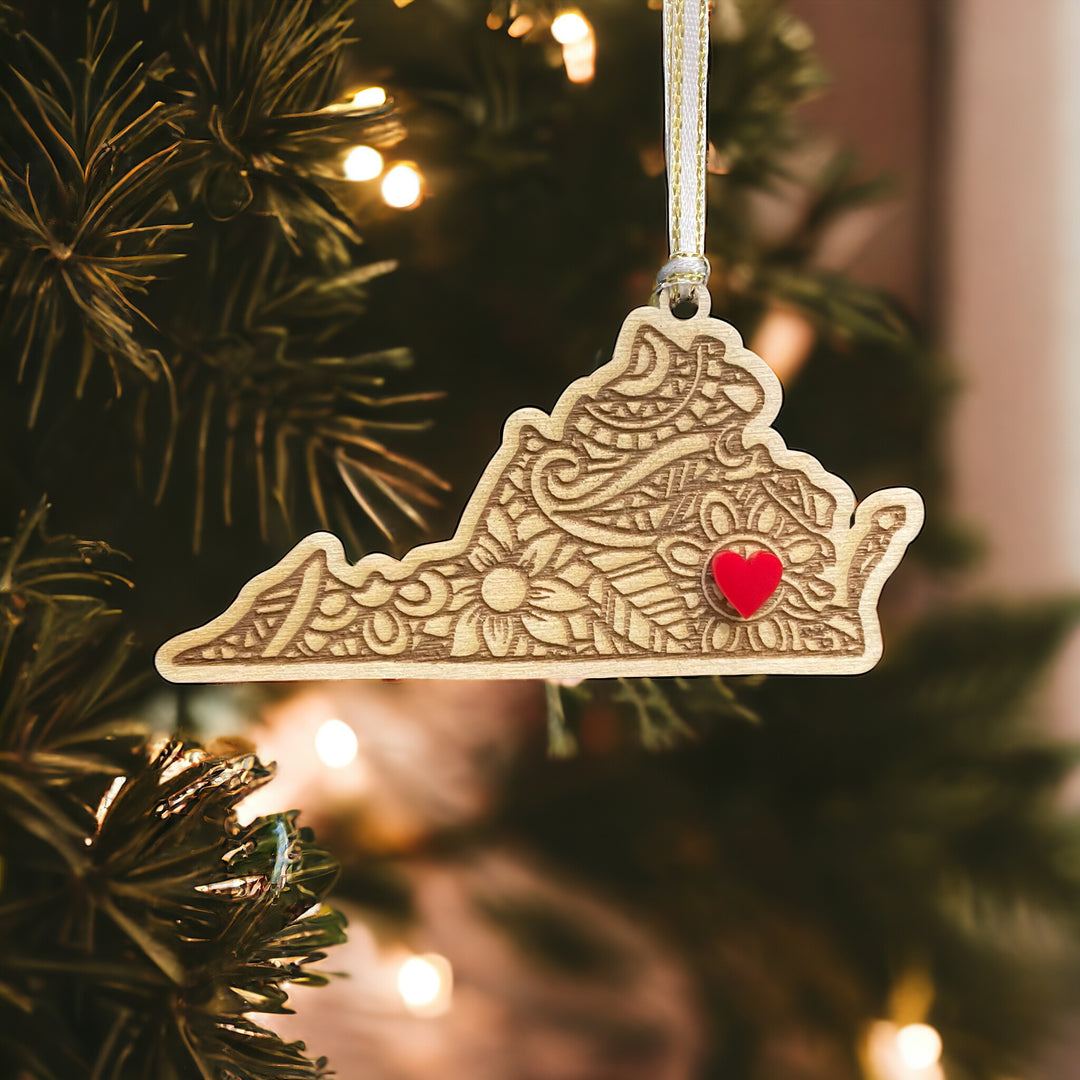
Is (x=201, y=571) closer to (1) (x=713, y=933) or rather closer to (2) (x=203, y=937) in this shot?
(2) (x=203, y=937)

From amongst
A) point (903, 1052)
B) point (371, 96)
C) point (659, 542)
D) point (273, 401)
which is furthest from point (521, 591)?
point (903, 1052)

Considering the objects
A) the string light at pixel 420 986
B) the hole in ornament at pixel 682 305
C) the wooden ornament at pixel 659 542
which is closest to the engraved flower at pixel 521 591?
the wooden ornament at pixel 659 542

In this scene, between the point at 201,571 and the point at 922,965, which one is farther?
the point at 922,965

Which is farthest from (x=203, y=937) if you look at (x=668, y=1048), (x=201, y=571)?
(x=668, y=1048)

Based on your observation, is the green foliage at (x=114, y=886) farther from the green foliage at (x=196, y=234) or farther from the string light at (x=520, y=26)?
the string light at (x=520, y=26)

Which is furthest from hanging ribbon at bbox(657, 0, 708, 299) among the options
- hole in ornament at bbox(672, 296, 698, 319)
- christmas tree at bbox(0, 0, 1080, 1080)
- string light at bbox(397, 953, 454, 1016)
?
string light at bbox(397, 953, 454, 1016)

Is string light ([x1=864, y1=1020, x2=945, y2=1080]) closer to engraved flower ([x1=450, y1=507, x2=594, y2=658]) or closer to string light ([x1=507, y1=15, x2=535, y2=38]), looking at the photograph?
engraved flower ([x1=450, y1=507, x2=594, y2=658])
